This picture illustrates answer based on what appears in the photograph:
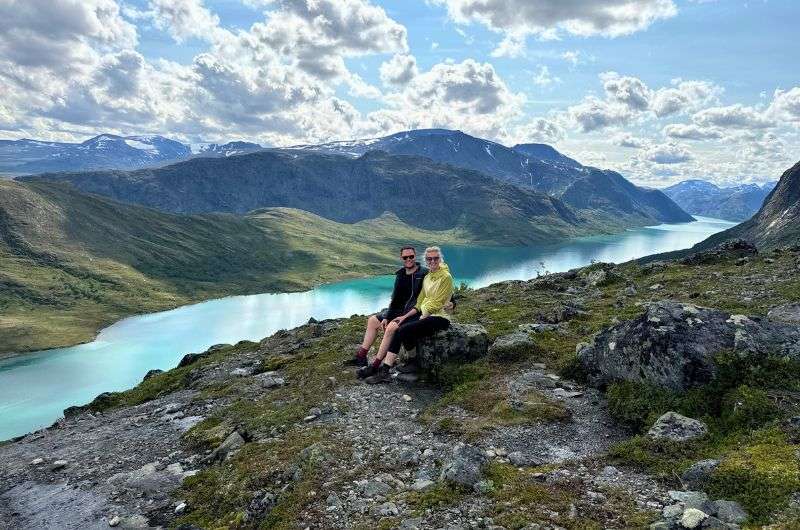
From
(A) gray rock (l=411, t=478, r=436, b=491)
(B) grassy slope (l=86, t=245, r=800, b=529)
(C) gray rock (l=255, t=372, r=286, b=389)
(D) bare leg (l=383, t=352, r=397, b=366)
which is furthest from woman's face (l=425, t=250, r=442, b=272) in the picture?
(C) gray rock (l=255, t=372, r=286, b=389)

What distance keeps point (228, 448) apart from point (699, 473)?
39.4 ft

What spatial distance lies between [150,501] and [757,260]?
38799 millimetres

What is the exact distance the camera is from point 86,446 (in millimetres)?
16812

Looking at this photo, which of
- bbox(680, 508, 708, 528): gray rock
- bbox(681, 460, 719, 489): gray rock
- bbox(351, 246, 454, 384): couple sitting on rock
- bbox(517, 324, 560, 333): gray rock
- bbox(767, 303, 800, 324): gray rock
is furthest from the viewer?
bbox(517, 324, 560, 333): gray rock

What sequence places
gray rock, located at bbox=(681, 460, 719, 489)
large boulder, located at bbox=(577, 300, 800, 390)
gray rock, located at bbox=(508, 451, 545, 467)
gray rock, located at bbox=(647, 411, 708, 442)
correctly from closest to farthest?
gray rock, located at bbox=(681, 460, 719, 489) → gray rock, located at bbox=(647, 411, 708, 442) → gray rock, located at bbox=(508, 451, 545, 467) → large boulder, located at bbox=(577, 300, 800, 390)

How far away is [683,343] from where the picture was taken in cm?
1283

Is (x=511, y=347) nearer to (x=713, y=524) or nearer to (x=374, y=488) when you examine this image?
(x=374, y=488)

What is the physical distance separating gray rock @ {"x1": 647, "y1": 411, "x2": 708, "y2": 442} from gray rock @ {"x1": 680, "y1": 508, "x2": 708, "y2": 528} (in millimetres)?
2896

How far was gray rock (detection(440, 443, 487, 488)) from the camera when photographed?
389 inches

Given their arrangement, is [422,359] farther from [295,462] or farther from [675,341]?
[675,341]

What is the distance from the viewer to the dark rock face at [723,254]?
37.1 metres

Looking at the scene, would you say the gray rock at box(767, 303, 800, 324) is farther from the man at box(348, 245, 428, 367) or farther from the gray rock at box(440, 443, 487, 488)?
the gray rock at box(440, 443, 487, 488)

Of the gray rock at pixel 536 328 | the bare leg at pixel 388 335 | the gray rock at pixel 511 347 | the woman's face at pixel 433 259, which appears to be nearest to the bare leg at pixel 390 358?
the bare leg at pixel 388 335

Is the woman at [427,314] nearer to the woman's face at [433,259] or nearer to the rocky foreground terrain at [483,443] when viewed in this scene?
the woman's face at [433,259]
